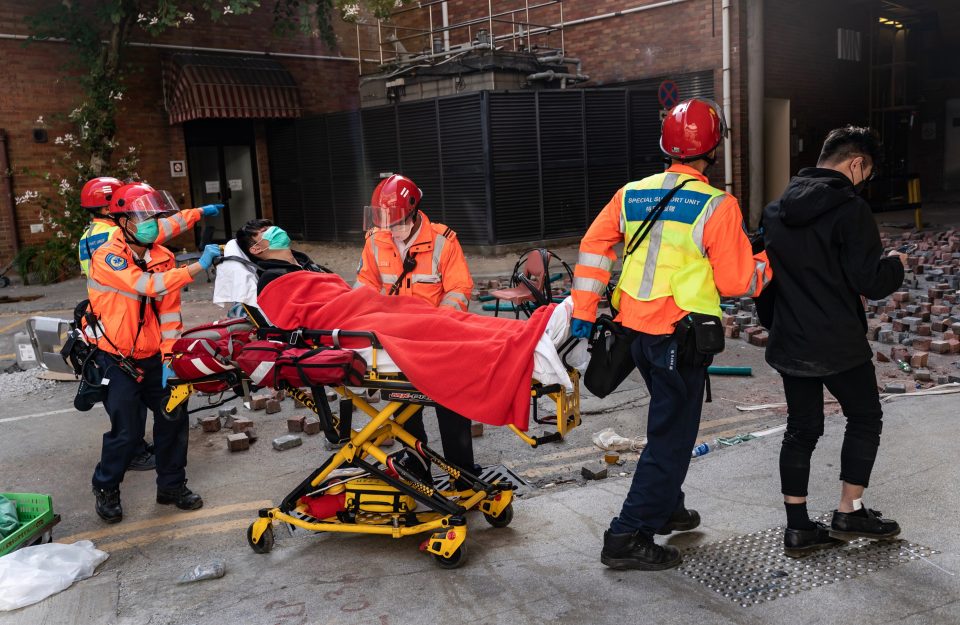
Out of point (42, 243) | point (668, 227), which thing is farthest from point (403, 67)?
point (668, 227)

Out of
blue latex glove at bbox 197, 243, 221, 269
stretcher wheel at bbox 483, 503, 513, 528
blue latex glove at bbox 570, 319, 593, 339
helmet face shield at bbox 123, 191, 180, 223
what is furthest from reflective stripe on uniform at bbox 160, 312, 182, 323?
blue latex glove at bbox 570, 319, 593, 339

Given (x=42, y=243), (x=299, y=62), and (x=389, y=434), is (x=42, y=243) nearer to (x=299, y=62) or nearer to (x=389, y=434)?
(x=299, y=62)

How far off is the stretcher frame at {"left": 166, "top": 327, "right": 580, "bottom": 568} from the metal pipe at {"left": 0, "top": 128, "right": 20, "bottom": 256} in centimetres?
1393

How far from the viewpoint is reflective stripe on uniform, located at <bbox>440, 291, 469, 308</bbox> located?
4895 millimetres

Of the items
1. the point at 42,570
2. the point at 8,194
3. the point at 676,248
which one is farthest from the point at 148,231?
the point at 8,194

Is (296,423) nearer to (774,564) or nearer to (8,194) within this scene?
(774,564)

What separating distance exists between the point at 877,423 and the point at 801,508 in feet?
1.70

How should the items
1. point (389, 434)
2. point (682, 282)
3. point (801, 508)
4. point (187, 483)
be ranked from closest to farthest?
point (682, 282) < point (801, 508) < point (389, 434) < point (187, 483)

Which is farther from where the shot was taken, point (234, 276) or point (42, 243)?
point (42, 243)

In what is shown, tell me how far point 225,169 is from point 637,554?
18.0 m

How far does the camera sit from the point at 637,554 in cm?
374

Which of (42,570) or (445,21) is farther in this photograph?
(445,21)

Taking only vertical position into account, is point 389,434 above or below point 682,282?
below

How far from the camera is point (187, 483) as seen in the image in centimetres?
549
